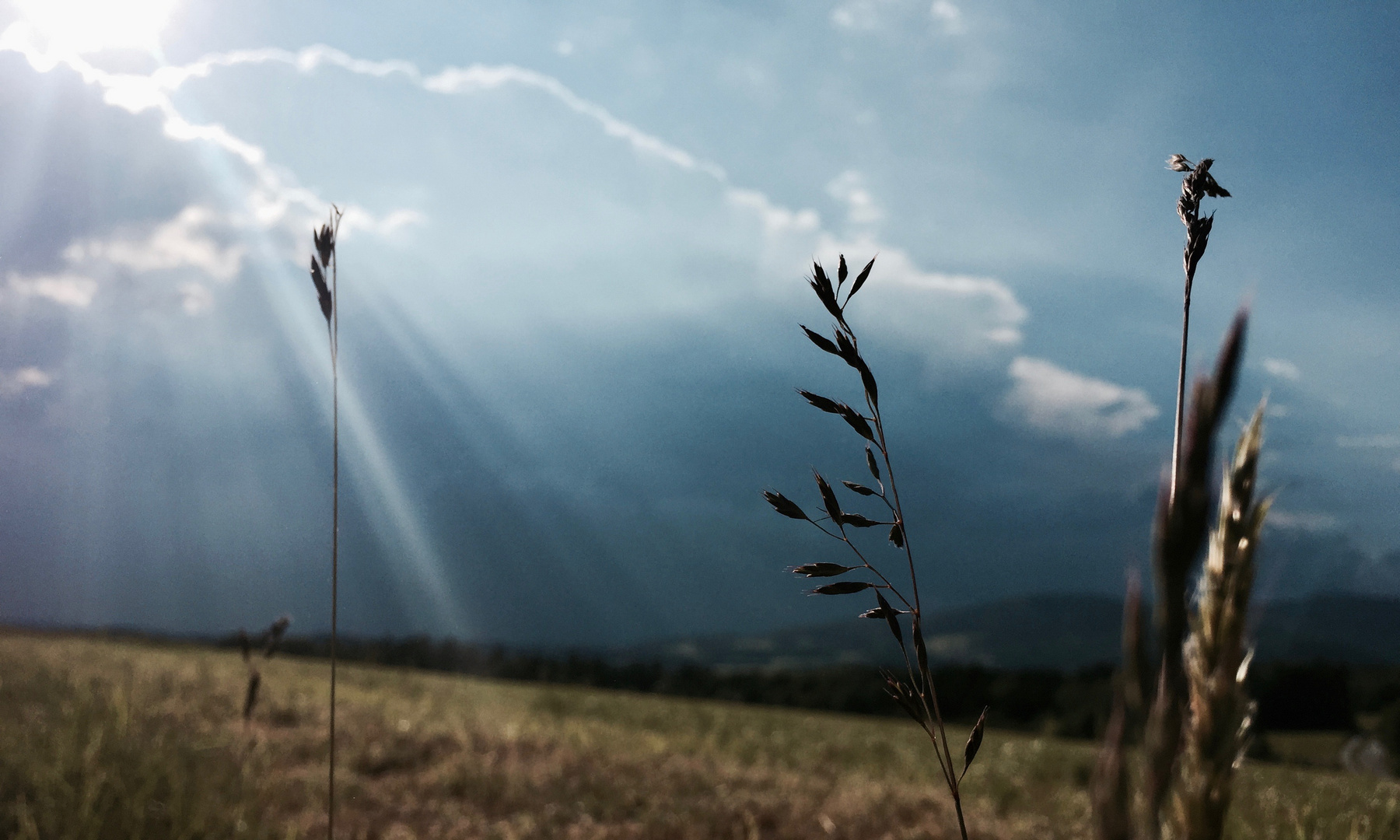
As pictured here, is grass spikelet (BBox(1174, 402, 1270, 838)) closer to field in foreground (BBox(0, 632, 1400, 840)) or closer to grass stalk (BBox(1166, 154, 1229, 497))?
grass stalk (BBox(1166, 154, 1229, 497))

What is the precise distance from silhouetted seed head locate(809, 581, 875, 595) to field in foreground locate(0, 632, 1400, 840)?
9.23ft

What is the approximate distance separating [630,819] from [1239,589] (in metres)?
4.93

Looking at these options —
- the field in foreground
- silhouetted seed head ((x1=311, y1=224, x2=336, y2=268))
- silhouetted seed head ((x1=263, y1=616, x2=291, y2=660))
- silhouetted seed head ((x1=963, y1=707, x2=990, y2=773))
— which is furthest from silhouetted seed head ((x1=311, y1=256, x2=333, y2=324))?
the field in foreground

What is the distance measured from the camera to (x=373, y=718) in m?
7.44

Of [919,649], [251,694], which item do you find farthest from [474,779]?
[919,649]

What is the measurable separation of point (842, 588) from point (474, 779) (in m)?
5.10

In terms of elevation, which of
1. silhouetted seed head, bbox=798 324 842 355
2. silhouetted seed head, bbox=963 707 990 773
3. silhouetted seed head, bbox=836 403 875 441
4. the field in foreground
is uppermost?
silhouetted seed head, bbox=798 324 842 355

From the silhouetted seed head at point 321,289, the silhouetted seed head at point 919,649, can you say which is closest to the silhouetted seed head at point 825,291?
the silhouetted seed head at point 919,649

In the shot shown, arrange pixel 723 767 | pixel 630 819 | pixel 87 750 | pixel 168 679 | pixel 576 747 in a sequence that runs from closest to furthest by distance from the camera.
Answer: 1. pixel 87 750
2. pixel 630 819
3. pixel 723 767
4. pixel 576 747
5. pixel 168 679

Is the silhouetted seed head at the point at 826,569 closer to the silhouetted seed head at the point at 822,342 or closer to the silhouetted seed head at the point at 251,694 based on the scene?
the silhouetted seed head at the point at 822,342

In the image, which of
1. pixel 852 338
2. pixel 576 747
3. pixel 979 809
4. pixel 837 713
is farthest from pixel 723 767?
pixel 837 713

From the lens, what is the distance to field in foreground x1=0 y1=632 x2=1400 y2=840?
12.3 feet

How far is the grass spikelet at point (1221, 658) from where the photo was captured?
0.61 meters

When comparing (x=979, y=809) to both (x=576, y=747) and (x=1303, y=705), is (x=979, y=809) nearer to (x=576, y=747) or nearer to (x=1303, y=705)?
(x=576, y=747)
